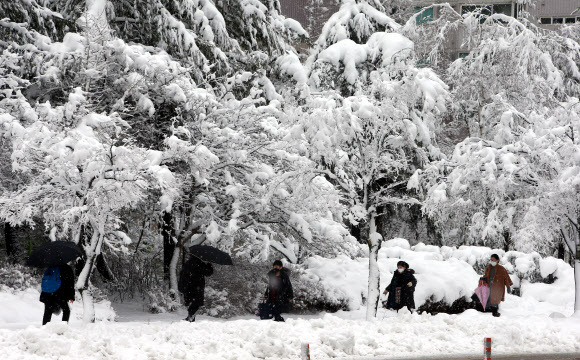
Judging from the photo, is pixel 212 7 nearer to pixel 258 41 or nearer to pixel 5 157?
pixel 258 41

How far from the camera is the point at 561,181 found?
51.0ft

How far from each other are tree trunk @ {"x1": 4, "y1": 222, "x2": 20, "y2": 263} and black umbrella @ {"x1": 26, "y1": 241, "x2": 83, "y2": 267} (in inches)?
304

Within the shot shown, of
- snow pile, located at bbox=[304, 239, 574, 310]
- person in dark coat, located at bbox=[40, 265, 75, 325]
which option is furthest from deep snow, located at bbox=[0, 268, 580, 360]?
snow pile, located at bbox=[304, 239, 574, 310]

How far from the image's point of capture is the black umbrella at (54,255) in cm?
1259

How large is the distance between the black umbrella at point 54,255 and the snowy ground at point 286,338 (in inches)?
44.7

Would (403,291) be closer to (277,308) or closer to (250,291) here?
(277,308)

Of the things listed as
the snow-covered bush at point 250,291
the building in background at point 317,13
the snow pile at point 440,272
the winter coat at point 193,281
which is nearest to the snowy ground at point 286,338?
the winter coat at point 193,281

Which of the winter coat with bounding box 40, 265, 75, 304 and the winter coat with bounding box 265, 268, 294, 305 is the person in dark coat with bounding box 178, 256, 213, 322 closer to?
the winter coat with bounding box 265, 268, 294, 305

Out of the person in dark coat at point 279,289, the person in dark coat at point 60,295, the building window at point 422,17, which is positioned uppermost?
the building window at point 422,17

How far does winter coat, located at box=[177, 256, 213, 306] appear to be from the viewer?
48.7ft

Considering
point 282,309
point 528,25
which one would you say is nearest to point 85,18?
point 282,309

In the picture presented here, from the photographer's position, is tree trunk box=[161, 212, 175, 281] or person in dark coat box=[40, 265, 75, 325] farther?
tree trunk box=[161, 212, 175, 281]

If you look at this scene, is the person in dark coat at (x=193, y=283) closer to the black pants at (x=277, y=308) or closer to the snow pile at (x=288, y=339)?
the black pants at (x=277, y=308)

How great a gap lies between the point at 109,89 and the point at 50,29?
125 inches
